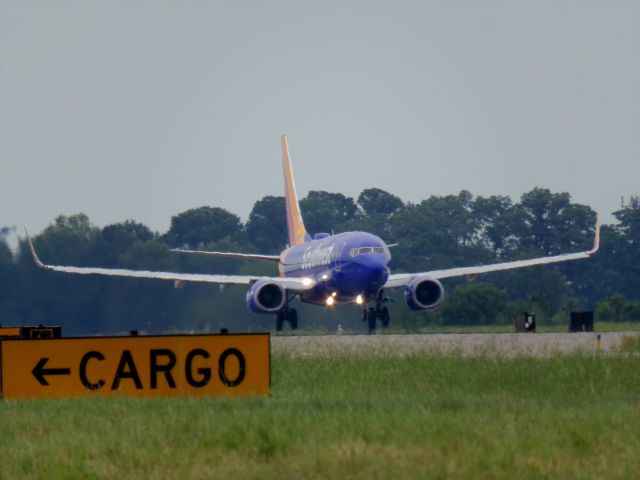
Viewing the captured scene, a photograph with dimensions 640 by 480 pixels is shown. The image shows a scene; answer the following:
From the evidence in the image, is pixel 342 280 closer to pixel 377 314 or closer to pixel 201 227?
pixel 377 314

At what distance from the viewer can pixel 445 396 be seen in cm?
1920

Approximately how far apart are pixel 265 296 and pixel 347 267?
4198 mm

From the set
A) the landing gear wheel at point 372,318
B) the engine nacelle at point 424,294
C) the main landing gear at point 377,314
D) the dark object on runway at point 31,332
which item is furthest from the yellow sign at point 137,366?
the engine nacelle at point 424,294

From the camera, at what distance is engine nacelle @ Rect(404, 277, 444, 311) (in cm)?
5456

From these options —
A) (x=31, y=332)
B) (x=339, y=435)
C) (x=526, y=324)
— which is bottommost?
(x=339, y=435)

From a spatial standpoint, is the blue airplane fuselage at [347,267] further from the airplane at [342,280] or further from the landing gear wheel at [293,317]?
the landing gear wheel at [293,317]

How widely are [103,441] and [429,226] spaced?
106950 mm

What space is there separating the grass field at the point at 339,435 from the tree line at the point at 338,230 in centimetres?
3868

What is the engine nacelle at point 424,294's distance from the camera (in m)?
54.6

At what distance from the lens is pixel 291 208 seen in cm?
7062

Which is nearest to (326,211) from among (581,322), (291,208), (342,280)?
(291,208)

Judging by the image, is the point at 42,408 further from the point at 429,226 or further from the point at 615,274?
the point at 429,226

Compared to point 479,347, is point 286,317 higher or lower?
higher

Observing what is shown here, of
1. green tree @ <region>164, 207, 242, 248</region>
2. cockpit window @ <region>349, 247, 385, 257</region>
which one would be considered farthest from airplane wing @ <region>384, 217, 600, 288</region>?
green tree @ <region>164, 207, 242, 248</region>
